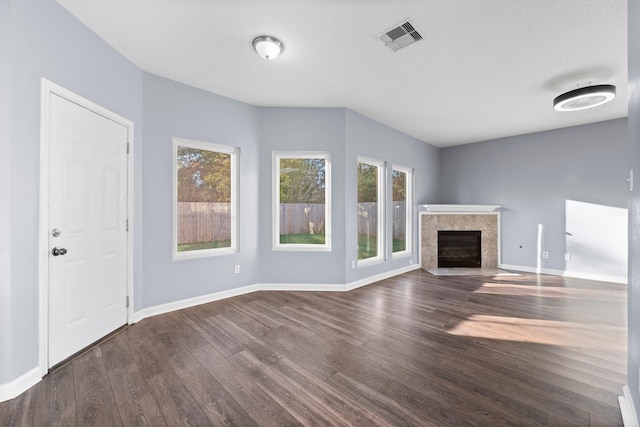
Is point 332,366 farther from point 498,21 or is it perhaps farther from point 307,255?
point 498,21

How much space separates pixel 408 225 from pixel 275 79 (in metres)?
3.92

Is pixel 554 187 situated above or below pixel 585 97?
below

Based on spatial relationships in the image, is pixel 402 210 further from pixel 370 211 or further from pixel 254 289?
pixel 254 289

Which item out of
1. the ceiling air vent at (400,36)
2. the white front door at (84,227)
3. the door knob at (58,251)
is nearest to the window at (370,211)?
the ceiling air vent at (400,36)

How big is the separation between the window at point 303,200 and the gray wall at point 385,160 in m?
0.35

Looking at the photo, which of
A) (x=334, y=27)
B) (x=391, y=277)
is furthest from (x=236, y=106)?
(x=391, y=277)

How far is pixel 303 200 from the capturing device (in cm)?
413

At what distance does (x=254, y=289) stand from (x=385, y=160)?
3.19 metres

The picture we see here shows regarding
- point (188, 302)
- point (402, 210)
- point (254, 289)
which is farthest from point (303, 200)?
point (402, 210)

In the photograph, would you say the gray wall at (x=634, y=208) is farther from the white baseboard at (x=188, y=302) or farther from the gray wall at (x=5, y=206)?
the white baseboard at (x=188, y=302)

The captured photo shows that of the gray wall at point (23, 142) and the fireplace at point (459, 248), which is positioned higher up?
the gray wall at point (23, 142)

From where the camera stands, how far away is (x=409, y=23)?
218 cm

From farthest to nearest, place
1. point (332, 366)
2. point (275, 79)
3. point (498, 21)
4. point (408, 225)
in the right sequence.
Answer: point (408, 225) → point (275, 79) → point (498, 21) → point (332, 366)

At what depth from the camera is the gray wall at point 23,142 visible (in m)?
1.69
